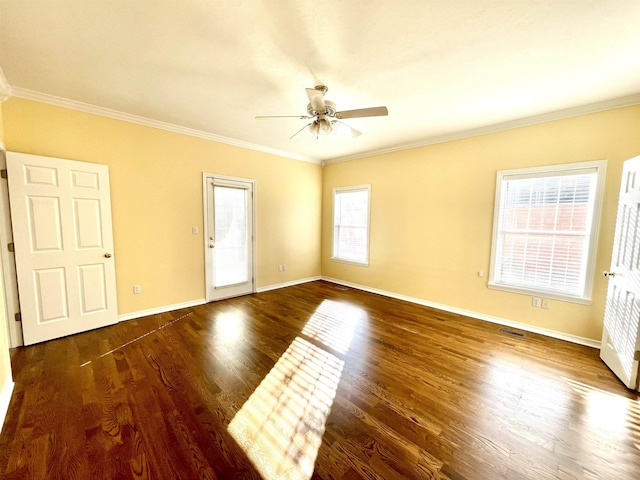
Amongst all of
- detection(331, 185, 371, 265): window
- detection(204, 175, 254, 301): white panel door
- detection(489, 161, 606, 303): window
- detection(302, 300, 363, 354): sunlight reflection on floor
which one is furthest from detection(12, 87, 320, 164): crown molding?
detection(489, 161, 606, 303): window

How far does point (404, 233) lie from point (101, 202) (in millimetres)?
4358

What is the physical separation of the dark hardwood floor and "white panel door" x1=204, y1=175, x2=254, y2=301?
1.23 m

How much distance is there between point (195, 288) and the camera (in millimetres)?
3939

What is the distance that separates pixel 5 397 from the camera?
5.81 ft

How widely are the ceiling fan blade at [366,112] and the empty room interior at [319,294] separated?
3 cm

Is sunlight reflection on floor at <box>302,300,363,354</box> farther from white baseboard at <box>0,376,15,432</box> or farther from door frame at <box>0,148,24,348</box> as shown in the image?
door frame at <box>0,148,24,348</box>

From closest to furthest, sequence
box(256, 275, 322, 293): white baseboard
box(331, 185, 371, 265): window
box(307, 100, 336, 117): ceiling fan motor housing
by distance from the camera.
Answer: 1. box(307, 100, 336, 117): ceiling fan motor housing
2. box(256, 275, 322, 293): white baseboard
3. box(331, 185, 371, 265): window

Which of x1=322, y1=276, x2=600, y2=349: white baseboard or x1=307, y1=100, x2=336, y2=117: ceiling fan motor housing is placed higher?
x1=307, y1=100, x2=336, y2=117: ceiling fan motor housing

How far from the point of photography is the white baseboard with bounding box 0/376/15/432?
1.67 metres

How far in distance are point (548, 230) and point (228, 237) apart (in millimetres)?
4537

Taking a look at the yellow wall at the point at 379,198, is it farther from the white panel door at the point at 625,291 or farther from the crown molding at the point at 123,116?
the white panel door at the point at 625,291

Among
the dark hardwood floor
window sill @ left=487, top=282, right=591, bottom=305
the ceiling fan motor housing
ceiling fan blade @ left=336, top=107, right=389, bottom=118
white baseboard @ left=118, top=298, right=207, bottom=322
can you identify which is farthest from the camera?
white baseboard @ left=118, top=298, right=207, bottom=322

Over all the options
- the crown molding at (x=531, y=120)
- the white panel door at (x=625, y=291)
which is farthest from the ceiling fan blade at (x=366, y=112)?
the white panel door at (x=625, y=291)

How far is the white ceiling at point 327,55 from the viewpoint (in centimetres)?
158
